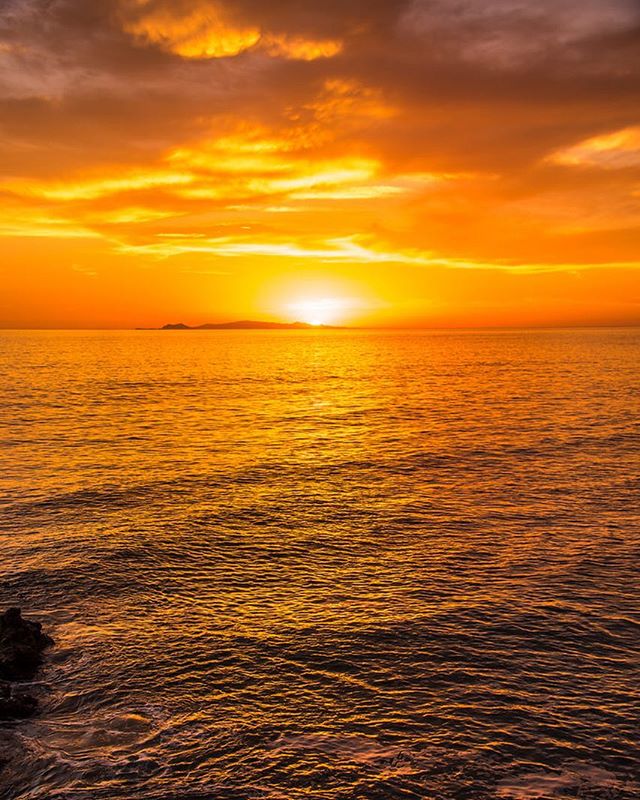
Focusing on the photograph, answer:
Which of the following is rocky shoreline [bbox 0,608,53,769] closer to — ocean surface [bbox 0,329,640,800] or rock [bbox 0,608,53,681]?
rock [bbox 0,608,53,681]

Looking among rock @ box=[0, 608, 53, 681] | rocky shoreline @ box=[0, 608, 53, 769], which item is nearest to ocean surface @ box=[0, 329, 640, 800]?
rocky shoreline @ box=[0, 608, 53, 769]

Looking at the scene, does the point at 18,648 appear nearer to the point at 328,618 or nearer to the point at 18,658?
the point at 18,658

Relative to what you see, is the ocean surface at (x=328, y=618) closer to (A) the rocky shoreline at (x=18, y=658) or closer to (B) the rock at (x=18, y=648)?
(A) the rocky shoreline at (x=18, y=658)

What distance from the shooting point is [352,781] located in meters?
17.7

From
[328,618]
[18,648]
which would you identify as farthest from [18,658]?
[328,618]

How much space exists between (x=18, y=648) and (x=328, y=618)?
40.6 feet

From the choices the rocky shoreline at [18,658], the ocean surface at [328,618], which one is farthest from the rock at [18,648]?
the ocean surface at [328,618]

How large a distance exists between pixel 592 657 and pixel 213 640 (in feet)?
49.4

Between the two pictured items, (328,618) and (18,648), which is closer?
(18,648)

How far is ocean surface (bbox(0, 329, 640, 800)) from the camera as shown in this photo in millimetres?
18312

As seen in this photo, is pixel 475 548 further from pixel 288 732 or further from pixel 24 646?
pixel 24 646

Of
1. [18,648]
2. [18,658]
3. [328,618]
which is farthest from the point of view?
[328,618]

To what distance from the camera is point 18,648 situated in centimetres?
2320

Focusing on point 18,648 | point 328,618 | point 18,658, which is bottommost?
point 328,618
